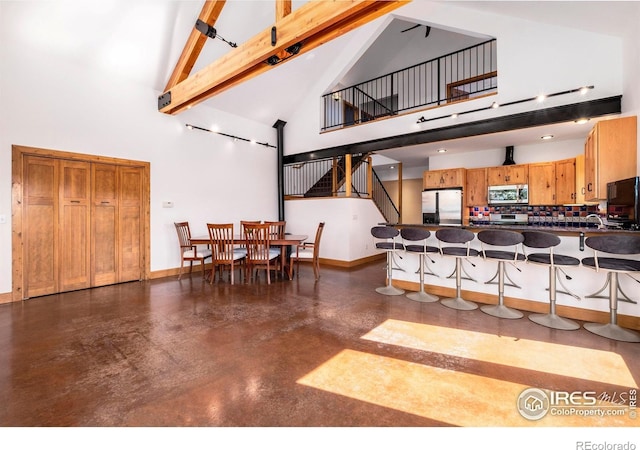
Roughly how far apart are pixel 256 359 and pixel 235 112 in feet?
20.5

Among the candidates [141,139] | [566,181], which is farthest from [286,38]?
[566,181]

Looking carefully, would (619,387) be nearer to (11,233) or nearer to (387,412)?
(387,412)

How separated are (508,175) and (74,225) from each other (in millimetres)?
8328

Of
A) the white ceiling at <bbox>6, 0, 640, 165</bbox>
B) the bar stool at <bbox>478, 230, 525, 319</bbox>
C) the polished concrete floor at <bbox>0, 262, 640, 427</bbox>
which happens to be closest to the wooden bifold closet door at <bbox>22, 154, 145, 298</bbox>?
the polished concrete floor at <bbox>0, 262, 640, 427</bbox>

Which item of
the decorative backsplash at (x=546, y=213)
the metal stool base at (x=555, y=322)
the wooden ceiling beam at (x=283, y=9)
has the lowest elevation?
the metal stool base at (x=555, y=322)

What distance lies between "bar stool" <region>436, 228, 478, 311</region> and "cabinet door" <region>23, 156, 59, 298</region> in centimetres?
587

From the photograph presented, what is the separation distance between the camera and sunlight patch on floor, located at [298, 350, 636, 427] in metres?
1.69

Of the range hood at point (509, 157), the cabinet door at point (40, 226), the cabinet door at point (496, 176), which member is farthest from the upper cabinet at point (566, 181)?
the cabinet door at point (40, 226)

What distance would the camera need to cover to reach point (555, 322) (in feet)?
10.4

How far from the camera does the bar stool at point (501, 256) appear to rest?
3352 mm

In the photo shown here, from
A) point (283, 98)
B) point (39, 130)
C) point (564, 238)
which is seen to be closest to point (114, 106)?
point (39, 130)

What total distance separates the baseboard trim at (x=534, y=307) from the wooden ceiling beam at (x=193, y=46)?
5.40m

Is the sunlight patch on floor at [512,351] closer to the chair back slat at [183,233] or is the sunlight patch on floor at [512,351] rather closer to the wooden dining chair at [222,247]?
the wooden dining chair at [222,247]

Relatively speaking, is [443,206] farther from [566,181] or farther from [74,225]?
[74,225]
